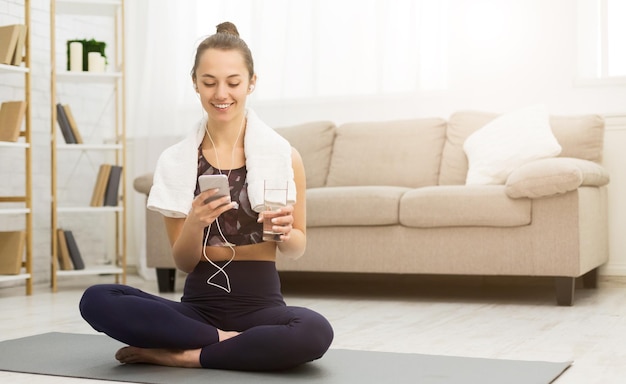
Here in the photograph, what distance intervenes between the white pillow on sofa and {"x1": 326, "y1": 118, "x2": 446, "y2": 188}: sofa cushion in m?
0.28

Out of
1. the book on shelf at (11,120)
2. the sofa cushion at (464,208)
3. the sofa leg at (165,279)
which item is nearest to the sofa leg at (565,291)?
the sofa cushion at (464,208)

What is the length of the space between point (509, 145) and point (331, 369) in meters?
2.06

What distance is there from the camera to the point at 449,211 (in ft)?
11.5

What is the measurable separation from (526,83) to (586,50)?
0.33 m

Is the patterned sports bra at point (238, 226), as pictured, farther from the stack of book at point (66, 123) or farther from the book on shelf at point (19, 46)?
the stack of book at point (66, 123)

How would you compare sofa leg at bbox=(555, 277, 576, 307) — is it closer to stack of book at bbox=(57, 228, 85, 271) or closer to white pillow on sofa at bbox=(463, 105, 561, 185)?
white pillow on sofa at bbox=(463, 105, 561, 185)

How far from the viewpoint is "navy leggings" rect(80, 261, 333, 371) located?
1904mm

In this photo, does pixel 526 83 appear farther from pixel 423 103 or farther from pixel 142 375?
pixel 142 375

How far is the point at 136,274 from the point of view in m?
5.23

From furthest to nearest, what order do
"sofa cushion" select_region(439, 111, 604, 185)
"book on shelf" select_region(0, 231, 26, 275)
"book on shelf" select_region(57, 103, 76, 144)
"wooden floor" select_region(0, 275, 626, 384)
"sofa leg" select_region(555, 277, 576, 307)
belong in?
"book on shelf" select_region(57, 103, 76, 144) < "book on shelf" select_region(0, 231, 26, 275) < "sofa cushion" select_region(439, 111, 604, 185) < "sofa leg" select_region(555, 277, 576, 307) < "wooden floor" select_region(0, 275, 626, 384)

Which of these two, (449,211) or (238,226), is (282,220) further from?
(449,211)

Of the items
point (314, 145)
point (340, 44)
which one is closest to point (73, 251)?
point (314, 145)

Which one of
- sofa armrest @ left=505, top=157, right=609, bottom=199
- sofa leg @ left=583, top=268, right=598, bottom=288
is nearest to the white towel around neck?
sofa armrest @ left=505, top=157, right=609, bottom=199

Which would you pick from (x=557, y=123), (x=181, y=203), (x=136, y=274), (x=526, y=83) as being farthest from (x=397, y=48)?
(x=181, y=203)
